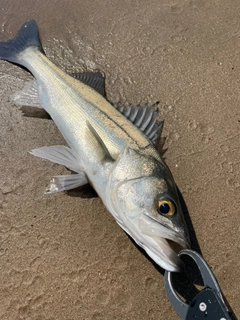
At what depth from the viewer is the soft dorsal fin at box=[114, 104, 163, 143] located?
2.55 metres

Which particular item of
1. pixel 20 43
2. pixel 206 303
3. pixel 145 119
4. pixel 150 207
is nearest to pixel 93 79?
pixel 145 119

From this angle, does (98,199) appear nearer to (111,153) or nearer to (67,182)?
(67,182)

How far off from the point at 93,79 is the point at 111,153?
86cm

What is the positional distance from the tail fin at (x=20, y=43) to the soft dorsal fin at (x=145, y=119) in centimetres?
120

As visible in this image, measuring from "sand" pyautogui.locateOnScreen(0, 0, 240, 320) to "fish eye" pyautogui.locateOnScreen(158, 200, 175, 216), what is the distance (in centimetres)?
46

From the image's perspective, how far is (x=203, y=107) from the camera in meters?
2.98

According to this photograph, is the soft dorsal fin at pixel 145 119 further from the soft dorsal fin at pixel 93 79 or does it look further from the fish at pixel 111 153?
the soft dorsal fin at pixel 93 79

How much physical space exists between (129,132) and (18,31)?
1738 millimetres

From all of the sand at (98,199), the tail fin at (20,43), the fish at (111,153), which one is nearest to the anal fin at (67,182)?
the fish at (111,153)

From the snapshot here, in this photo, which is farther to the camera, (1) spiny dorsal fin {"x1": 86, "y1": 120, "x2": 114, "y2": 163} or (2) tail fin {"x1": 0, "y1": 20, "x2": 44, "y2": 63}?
(2) tail fin {"x1": 0, "y1": 20, "x2": 44, "y2": 63}

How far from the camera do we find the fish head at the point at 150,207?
197 centimetres

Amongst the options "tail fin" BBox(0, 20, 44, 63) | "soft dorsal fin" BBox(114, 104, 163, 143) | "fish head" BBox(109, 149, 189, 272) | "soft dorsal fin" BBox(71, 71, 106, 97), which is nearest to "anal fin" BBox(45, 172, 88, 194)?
"fish head" BBox(109, 149, 189, 272)

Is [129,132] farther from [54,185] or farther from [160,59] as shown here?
[160,59]

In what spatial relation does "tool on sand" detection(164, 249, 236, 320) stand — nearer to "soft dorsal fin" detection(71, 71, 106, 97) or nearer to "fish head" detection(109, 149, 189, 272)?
"fish head" detection(109, 149, 189, 272)
